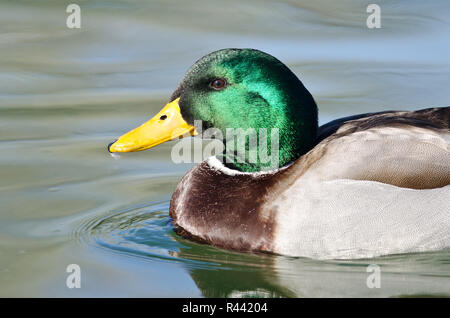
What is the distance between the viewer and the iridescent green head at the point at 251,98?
5711mm

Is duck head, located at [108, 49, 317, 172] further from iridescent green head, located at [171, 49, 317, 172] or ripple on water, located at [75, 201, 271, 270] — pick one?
ripple on water, located at [75, 201, 271, 270]

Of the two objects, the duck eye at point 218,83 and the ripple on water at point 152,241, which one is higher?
the duck eye at point 218,83

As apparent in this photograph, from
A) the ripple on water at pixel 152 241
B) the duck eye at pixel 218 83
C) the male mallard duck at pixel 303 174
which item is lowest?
the ripple on water at pixel 152 241

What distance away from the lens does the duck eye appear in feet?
19.0

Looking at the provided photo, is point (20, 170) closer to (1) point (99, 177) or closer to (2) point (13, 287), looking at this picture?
(1) point (99, 177)

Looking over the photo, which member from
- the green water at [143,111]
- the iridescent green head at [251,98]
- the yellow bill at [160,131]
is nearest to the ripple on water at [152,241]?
the green water at [143,111]

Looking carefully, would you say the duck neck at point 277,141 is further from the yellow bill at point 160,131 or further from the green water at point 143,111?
the green water at point 143,111

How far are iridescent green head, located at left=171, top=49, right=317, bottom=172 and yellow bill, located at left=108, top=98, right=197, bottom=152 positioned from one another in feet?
0.21

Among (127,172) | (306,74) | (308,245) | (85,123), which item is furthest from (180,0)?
(308,245)

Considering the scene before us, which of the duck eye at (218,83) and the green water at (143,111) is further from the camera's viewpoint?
the duck eye at (218,83)

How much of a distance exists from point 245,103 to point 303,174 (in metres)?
0.59

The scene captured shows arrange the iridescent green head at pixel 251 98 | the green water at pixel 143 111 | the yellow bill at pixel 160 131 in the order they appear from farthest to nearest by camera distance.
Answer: the yellow bill at pixel 160 131, the iridescent green head at pixel 251 98, the green water at pixel 143 111

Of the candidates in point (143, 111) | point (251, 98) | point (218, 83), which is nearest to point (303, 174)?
point (251, 98)

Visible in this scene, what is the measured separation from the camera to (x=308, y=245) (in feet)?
18.1
